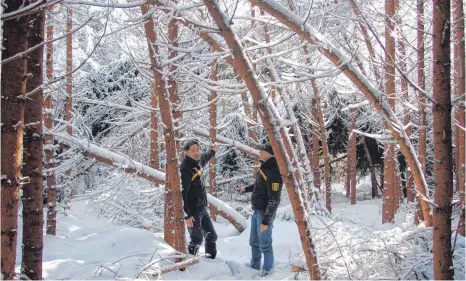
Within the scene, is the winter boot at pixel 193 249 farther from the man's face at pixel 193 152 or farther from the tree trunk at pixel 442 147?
the tree trunk at pixel 442 147

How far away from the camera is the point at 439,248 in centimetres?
254

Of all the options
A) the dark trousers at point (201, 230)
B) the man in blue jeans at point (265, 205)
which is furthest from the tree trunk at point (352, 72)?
the dark trousers at point (201, 230)

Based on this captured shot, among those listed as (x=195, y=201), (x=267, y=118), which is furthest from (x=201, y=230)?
(x=267, y=118)

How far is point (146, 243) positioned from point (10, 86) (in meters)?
3.54

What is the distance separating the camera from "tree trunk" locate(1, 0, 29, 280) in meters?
2.29

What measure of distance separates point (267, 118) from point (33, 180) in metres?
1.93

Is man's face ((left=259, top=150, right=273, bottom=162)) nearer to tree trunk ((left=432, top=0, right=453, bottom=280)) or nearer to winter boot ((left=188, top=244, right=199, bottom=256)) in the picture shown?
winter boot ((left=188, top=244, right=199, bottom=256))

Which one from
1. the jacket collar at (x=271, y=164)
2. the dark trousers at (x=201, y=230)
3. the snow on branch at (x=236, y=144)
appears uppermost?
the snow on branch at (x=236, y=144)

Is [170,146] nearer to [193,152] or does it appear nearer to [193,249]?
[193,152]

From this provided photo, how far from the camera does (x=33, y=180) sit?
9.25ft

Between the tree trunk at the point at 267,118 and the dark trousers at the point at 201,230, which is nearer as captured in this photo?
the tree trunk at the point at 267,118

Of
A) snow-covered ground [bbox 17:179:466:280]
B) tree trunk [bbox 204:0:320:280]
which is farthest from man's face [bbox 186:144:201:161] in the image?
tree trunk [bbox 204:0:320:280]

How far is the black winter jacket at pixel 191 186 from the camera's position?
5309 mm

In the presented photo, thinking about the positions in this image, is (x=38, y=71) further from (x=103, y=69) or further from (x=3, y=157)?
(x=103, y=69)
